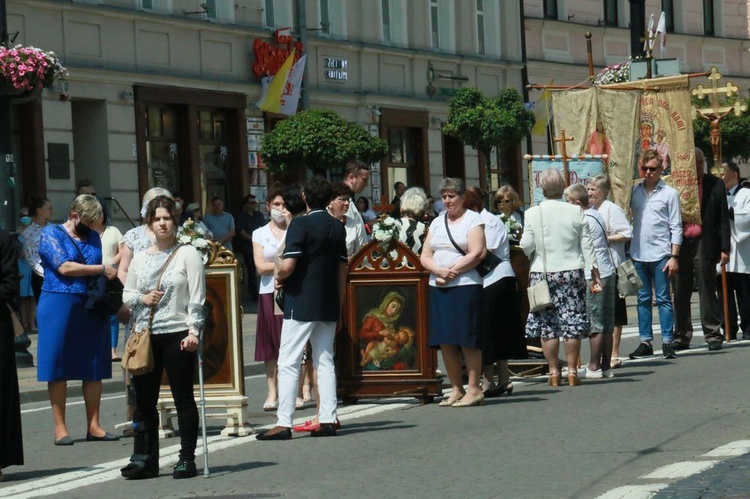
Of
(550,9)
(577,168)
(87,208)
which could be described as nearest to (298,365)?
(87,208)

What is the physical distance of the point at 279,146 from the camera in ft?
95.1

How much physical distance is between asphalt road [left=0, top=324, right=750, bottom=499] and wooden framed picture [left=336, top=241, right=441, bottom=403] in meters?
0.21

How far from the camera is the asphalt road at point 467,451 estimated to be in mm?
9396

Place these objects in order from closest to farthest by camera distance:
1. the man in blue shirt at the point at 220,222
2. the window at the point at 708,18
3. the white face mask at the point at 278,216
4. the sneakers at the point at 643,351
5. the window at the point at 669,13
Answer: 1. the white face mask at the point at 278,216
2. the sneakers at the point at 643,351
3. the man in blue shirt at the point at 220,222
4. the window at the point at 669,13
5. the window at the point at 708,18

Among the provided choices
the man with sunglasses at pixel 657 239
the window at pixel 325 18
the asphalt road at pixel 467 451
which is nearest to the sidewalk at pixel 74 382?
the asphalt road at pixel 467 451

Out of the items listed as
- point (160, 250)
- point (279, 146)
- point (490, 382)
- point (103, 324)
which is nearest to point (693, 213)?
point (490, 382)

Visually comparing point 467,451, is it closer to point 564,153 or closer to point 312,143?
point 564,153

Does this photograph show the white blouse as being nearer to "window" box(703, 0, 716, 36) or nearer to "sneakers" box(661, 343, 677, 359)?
"sneakers" box(661, 343, 677, 359)

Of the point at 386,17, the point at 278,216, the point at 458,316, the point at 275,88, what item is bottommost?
the point at 458,316

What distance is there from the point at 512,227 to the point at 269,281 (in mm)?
2717

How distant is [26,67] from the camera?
60.3ft

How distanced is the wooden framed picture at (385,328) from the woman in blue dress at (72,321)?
2.26 m

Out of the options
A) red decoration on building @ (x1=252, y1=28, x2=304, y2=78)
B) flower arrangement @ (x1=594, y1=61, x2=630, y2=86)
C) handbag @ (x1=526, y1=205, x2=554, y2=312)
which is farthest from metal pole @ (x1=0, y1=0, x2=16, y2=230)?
flower arrangement @ (x1=594, y1=61, x2=630, y2=86)

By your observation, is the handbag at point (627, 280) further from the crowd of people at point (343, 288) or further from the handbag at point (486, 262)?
the handbag at point (486, 262)
